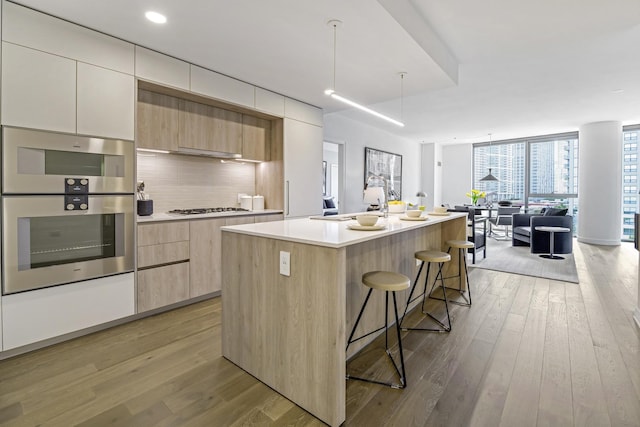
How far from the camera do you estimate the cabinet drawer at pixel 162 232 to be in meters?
2.96

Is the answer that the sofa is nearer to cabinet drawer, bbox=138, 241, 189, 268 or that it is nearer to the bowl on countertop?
the bowl on countertop

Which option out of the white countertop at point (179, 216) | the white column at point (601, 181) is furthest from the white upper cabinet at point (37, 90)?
the white column at point (601, 181)

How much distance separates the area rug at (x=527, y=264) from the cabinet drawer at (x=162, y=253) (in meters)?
4.17

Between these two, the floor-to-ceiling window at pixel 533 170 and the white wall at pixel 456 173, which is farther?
the white wall at pixel 456 173

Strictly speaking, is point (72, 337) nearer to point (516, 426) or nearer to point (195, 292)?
point (195, 292)

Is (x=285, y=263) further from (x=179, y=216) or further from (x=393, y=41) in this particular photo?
(x=393, y=41)

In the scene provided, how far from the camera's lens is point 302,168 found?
4.54 m

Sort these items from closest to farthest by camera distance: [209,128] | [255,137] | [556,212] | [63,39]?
[63,39] < [209,128] < [255,137] < [556,212]

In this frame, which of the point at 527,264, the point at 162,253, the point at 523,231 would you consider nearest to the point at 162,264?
the point at 162,253

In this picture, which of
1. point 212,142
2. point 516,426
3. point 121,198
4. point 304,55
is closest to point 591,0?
point 304,55

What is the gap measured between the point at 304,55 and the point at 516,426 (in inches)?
125

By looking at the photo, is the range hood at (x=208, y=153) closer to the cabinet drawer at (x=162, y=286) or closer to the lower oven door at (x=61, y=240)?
the lower oven door at (x=61, y=240)

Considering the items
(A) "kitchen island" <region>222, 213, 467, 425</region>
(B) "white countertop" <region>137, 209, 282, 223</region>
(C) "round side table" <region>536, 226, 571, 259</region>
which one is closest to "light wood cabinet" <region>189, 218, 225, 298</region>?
(B) "white countertop" <region>137, 209, 282, 223</region>

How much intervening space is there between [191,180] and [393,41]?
270cm
